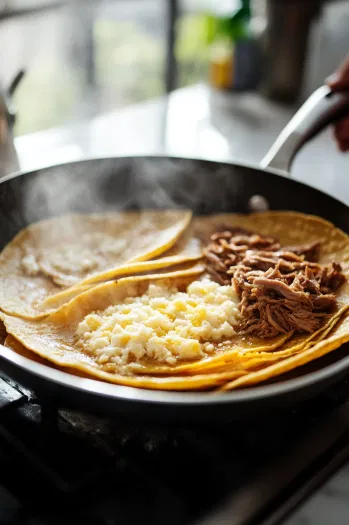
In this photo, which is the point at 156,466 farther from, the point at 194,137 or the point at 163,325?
the point at 194,137

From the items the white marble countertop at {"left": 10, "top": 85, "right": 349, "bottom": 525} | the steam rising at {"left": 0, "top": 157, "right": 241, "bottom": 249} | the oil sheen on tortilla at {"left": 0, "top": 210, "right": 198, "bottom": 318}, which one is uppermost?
the white marble countertop at {"left": 10, "top": 85, "right": 349, "bottom": 525}

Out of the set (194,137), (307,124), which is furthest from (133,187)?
(194,137)

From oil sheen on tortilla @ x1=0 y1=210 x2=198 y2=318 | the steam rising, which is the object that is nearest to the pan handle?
the steam rising

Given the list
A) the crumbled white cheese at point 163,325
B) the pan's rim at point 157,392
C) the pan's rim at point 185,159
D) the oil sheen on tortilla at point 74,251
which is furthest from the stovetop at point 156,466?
the pan's rim at point 185,159

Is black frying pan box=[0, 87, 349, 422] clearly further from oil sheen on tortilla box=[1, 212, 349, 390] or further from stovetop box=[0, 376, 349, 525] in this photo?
stovetop box=[0, 376, 349, 525]

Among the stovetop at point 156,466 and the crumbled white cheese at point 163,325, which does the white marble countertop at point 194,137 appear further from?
the stovetop at point 156,466
